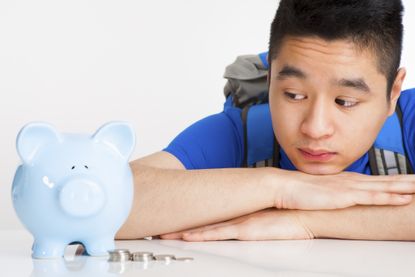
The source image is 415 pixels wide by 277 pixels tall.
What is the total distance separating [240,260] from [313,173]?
14.5 inches

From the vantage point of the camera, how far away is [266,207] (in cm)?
144

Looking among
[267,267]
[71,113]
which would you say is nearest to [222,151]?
[267,267]

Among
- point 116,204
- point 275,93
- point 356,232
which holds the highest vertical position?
point 275,93

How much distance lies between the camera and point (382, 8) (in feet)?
4.98

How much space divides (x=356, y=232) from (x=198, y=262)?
386mm

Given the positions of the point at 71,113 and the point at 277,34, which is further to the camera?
the point at 71,113

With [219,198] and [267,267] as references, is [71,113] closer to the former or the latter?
[219,198]

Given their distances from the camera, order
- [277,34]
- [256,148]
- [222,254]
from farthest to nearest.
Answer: [256,148] < [277,34] < [222,254]

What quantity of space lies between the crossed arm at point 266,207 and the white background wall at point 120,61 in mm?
1339

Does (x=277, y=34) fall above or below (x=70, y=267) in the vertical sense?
above

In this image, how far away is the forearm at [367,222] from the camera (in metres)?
1.41

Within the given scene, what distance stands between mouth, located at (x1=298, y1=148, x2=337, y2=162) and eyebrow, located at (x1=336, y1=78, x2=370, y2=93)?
120 mm

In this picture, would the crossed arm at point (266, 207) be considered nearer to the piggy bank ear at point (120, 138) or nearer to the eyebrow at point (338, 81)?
the eyebrow at point (338, 81)

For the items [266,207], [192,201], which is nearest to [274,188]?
[266,207]
